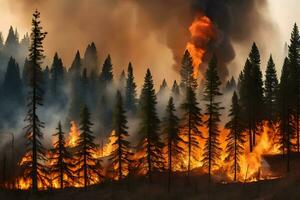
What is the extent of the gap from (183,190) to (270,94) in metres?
40.8

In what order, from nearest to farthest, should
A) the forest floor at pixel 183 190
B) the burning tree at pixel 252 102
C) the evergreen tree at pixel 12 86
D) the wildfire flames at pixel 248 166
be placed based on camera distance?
1. the forest floor at pixel 183 190
2. the wildfire flames at pixel 248 166
3. the burning tree at pixel 252 102
4. the evergreen tree at pixel 12 86

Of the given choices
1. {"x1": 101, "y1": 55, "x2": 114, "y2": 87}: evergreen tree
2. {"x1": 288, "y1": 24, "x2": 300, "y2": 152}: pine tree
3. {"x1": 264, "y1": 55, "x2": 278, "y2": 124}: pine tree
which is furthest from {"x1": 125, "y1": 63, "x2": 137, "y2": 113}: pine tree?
{"x1": 288, "y1": 24, "x2": 300, "y2": 152}: pine tree

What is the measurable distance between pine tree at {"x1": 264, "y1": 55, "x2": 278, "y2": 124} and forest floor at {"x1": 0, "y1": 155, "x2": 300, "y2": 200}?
16.3 meters

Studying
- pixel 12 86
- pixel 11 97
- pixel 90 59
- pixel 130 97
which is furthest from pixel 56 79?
pixel 130 97

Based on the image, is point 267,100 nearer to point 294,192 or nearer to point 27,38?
point 294,192

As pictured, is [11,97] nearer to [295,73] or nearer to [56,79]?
[56,79]

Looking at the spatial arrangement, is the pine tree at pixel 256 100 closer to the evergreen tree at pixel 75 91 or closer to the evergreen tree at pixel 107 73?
the evergreen tree at pixel 75 91

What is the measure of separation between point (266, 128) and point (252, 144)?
21.7 feet

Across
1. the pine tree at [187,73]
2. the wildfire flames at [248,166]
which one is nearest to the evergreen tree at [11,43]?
the pine tree at [187,73]

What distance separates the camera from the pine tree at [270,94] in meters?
96.1

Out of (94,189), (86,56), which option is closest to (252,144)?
(94,189)

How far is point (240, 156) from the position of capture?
86188 mm

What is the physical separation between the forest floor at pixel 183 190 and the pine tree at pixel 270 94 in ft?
53.5

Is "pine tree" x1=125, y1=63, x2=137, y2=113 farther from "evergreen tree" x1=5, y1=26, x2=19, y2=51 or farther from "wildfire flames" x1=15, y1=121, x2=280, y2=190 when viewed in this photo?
"evergreen tree" x1=5, y1=26, x2=19, y2=51
